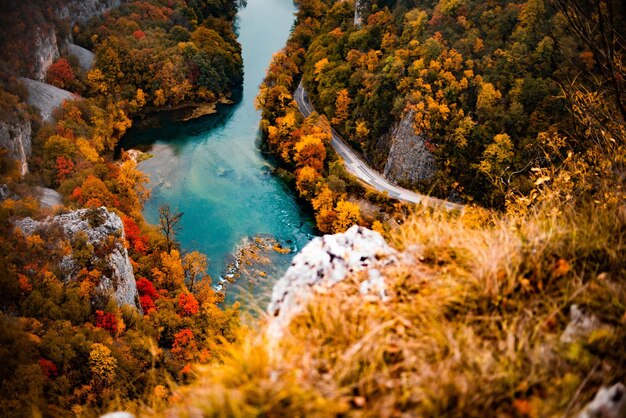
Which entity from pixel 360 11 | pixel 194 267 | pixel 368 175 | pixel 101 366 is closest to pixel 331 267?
pixel 101 366

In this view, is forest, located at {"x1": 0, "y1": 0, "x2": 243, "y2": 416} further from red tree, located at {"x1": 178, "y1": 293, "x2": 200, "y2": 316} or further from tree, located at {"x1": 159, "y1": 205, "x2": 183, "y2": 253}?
tree, located at {"x1": 159, "y1": 205, "x2": 183, "y2": 253}

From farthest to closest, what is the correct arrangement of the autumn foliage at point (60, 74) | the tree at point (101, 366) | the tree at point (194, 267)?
the autumn foliage at point (60, 74), the tree at point (194, 267), the tree at point (101, 366)

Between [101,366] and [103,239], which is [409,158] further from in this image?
[101,366]

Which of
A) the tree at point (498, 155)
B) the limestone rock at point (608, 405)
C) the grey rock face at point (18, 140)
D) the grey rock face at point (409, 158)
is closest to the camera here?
the limestone rock at point (608, 405)

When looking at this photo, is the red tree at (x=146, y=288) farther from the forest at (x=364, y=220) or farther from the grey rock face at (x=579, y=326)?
the grey rock face at (x=579, y=326)

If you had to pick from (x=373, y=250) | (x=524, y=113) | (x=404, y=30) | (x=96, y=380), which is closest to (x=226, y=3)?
(x=404, y=30)

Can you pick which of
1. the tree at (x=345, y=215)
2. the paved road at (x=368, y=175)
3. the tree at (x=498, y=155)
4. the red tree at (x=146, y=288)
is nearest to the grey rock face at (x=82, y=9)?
the paved road at (x=368, y=175)

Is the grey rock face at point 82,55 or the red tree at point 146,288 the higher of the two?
the grey rock face at point 82,55
